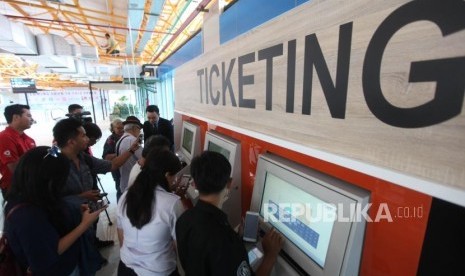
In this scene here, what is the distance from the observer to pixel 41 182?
1216mm

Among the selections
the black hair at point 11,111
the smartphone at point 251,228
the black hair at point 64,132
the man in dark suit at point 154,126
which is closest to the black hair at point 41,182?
the black hair at point 64,132

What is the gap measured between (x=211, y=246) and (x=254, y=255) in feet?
0.92

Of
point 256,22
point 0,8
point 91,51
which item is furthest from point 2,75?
point 256,22

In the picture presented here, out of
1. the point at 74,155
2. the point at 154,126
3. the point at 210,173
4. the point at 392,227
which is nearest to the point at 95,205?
the point at 74,155

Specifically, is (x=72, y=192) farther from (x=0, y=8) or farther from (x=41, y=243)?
(x=0, y=8)

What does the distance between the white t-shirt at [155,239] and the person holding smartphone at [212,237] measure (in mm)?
224

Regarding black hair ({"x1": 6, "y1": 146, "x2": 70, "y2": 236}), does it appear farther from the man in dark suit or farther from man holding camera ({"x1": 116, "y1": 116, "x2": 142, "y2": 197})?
the man in dark suit

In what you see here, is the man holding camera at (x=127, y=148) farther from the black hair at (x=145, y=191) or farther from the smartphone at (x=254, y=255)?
the smartphone at (x=254, y=255)

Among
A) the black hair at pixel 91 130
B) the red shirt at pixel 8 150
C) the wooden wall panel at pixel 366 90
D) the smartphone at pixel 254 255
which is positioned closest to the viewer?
the wooden wall panel at pixel 366 90

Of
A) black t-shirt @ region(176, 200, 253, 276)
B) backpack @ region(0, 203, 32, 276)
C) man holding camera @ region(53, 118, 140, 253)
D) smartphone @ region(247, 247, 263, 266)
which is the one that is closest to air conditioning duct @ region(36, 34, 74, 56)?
man holding camera @ region(53, 118, 140, 253)

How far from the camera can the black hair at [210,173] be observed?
110 centimetres

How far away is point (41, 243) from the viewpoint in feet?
3.85

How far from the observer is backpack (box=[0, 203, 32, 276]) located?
1225mm

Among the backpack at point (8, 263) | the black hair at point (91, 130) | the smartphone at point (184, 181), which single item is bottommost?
the backpack at point (8, 263)
